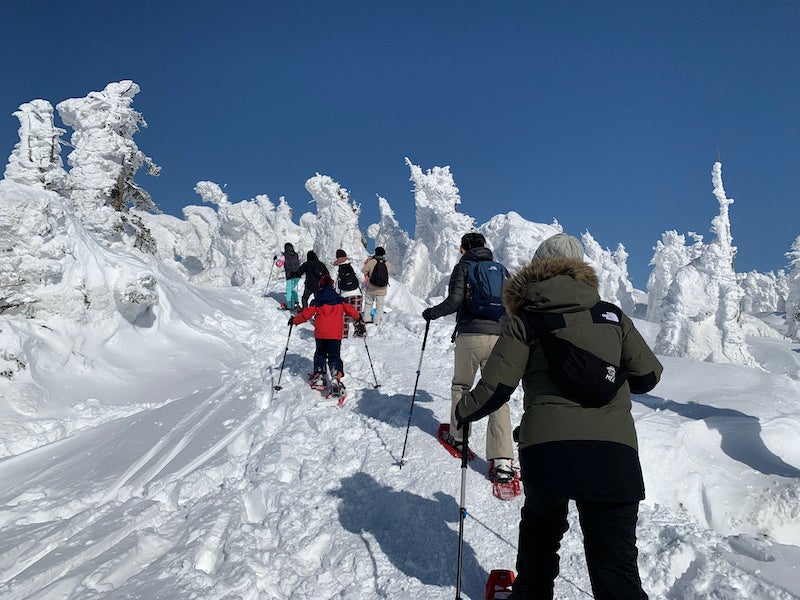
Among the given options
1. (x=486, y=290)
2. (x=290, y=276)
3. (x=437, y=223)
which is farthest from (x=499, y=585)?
(x=437, y=223)

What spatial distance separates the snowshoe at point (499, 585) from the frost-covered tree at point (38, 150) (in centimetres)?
1710

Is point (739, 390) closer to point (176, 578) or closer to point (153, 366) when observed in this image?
point (176, 578)

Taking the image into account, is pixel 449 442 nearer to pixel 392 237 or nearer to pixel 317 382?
pixel 317 382

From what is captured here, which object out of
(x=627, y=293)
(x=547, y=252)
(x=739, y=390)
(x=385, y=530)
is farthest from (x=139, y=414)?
(x=627, y=293)

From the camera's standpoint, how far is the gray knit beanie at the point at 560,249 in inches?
117

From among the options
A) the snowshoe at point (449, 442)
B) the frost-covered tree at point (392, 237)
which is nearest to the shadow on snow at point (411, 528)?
the snowshoe at point (449, 442)

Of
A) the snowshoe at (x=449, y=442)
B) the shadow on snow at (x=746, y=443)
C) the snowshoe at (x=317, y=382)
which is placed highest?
the shadow on snow at (x=746, y=443)

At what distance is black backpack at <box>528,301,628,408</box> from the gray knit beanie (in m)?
0.53

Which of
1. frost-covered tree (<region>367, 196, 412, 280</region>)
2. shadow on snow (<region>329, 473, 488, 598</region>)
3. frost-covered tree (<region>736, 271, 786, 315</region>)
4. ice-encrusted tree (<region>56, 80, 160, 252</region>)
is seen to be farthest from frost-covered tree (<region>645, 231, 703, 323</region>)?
→ shadow on snow (<region>329, 473, 488, 598</region>)

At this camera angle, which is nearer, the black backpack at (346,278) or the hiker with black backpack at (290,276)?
the black backpack at (346,278)

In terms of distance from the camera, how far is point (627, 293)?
6266cm

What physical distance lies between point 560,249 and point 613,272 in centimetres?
6323

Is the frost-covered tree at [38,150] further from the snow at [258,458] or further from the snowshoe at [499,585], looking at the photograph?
the snowshoe at [499,585]

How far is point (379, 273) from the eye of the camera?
13.6m
